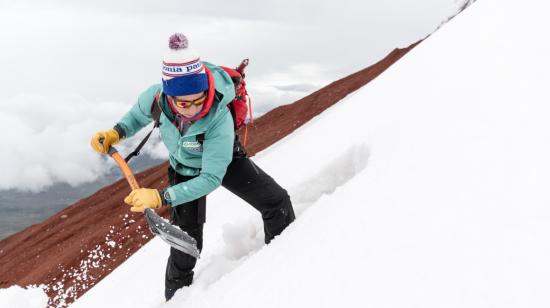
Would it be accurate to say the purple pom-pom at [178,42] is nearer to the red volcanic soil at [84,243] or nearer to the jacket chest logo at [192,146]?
the jacket chest logo at [192,146]

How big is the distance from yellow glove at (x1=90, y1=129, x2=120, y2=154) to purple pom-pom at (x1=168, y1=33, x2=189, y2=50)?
105 cm

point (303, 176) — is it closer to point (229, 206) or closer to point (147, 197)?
point (229, 206)

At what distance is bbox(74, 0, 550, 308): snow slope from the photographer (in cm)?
159

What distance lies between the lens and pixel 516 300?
140 centimetres

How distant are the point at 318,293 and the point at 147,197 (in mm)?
1396

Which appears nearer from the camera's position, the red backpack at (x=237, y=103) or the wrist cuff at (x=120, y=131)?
the red backpack at (x=237, y=103)

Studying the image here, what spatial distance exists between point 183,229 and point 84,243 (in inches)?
284

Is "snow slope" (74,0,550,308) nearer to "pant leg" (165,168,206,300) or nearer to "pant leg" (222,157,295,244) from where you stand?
"pant leg" (165,168,206,300)

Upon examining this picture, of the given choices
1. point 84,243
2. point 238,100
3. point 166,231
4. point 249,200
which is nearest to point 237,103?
point 238,100

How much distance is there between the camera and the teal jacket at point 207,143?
9.55 feet

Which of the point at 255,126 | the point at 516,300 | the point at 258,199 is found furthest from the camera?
the point at 255,126

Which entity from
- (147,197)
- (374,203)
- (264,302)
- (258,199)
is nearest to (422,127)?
(374,203)

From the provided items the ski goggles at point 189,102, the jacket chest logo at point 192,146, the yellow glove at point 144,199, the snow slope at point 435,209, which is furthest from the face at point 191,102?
the snow slope at point 435,209

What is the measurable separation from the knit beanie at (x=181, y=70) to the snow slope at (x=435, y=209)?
1180 mm
